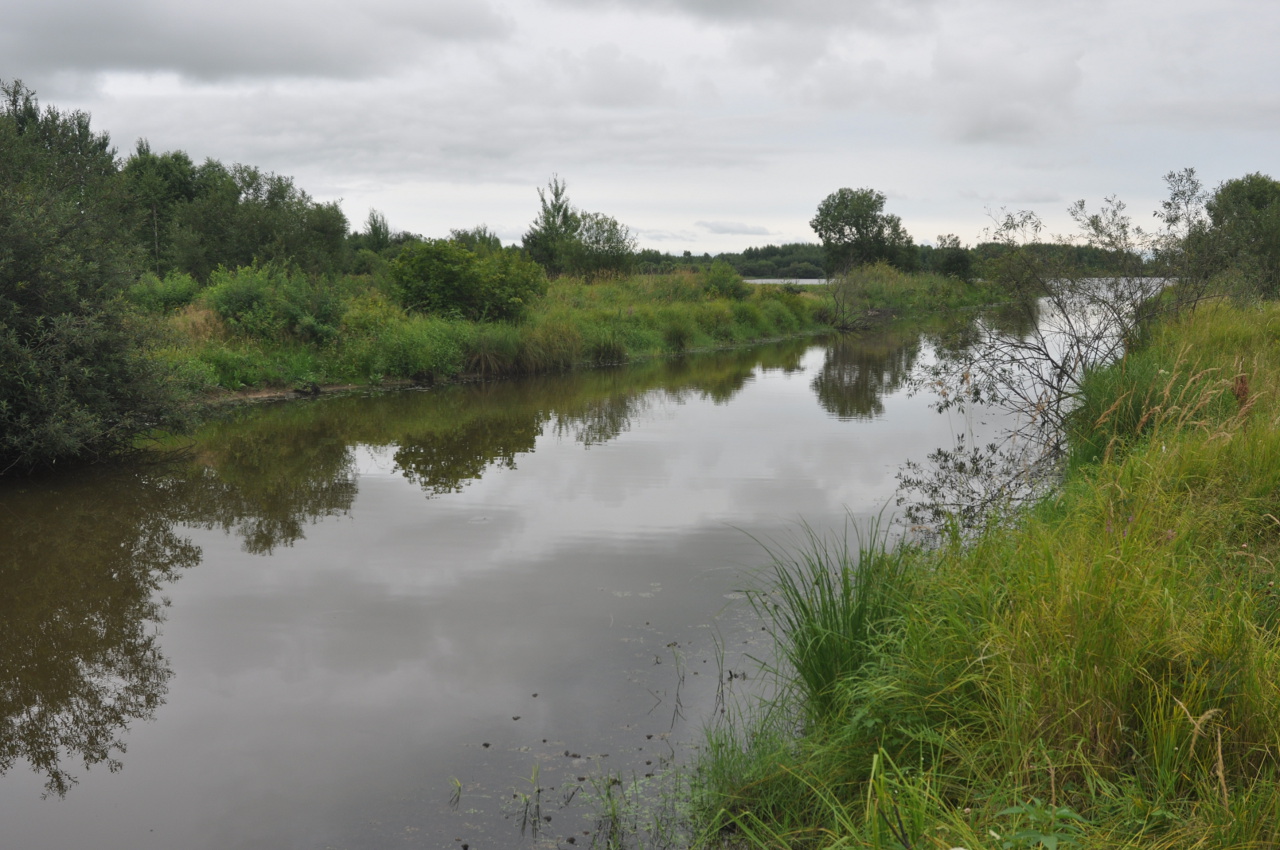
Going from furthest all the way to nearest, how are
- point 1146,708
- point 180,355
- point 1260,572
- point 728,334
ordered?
point 728,334, point 180,355, point 1260,572, point 1146,708

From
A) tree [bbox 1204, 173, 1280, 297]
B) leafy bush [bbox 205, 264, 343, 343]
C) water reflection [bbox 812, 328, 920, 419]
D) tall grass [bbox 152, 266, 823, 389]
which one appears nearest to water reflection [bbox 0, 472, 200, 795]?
tall grass [bbox 152, 266, 823, 389]

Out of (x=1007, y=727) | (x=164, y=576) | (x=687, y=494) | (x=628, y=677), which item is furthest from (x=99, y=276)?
(x=1007, y=727)

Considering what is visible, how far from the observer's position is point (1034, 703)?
310 centimetres

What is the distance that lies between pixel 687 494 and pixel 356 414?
7.87m

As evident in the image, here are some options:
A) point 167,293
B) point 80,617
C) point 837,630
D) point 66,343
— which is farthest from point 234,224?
point 837,630

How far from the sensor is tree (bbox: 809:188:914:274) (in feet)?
216

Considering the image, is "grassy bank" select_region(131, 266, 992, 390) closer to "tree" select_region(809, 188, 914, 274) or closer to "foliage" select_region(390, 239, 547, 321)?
"foliage" select_region(390, 239, 547, 321)

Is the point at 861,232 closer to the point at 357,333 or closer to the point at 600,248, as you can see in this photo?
the point at 600,248

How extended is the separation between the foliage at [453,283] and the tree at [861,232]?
4621 cm

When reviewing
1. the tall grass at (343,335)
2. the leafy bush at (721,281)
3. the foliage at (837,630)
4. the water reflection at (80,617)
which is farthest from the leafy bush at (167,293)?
the leafy bush at (721,281)

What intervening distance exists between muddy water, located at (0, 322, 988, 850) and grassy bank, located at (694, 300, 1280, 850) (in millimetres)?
809

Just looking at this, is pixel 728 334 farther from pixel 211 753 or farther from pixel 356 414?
pixel 211 753

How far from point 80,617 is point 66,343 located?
14.9 ft

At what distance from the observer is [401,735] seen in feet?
15.0
